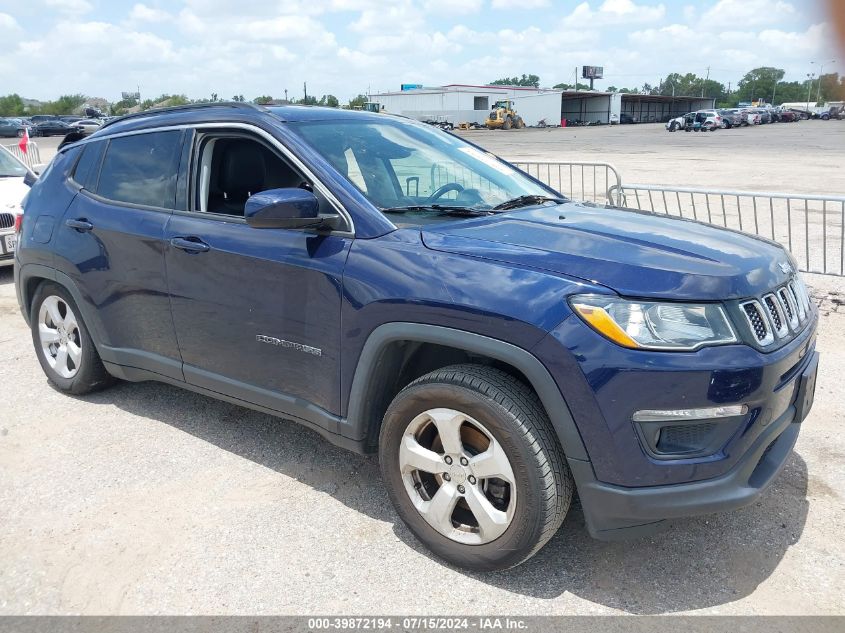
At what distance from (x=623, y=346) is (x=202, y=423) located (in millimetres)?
2878

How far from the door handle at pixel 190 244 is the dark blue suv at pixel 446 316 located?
21mm

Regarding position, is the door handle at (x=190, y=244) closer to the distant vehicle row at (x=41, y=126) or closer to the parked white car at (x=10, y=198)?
the parked white car at (x=10, y=198)

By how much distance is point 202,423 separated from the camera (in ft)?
14.6

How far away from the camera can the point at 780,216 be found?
39.9ft

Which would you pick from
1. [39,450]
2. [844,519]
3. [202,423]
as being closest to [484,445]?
[844,519]

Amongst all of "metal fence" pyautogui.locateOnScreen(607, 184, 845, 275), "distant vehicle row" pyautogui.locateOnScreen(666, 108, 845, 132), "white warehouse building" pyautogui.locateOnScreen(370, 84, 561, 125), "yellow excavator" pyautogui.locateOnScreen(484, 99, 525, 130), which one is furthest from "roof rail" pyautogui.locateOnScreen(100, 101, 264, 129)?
"white warehouse building" pyautogui.locateOnScreen(370, 84, 561, 125)

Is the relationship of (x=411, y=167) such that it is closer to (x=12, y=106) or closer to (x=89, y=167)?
(x=89, y=167)

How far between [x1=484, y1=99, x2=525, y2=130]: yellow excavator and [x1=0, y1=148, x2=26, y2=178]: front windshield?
63.5m

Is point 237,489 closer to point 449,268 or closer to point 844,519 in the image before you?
point 449,268

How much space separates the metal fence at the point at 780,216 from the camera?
23.9ft

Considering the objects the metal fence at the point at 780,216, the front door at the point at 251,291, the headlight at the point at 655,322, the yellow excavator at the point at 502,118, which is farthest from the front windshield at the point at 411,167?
the yellow excavator at the point at 502,118

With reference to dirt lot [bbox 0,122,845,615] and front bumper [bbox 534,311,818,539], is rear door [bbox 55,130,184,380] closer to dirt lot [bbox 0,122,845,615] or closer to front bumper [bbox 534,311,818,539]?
dirt lot [bbox 0,122,845,615]

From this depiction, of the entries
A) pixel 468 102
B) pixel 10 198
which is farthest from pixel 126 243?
pixel 468 102

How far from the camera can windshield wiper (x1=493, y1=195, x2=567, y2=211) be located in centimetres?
364
